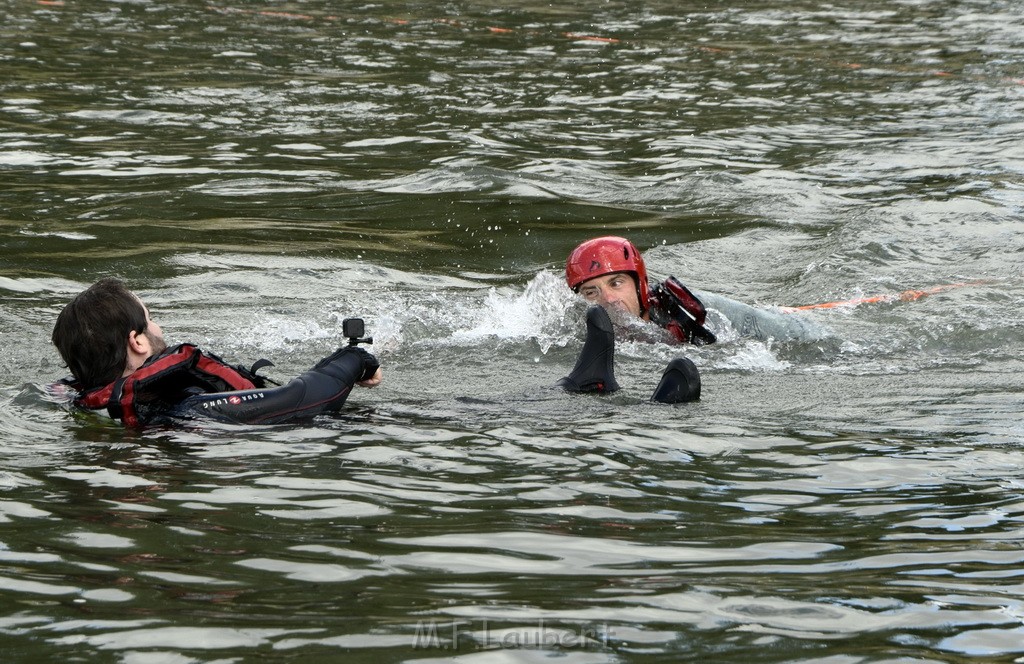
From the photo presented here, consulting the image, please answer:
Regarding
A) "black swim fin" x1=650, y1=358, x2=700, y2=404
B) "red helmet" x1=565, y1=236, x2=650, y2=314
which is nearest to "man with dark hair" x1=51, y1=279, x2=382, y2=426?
"black swim fin" x1=650, y1=358, x2=700, y2=404

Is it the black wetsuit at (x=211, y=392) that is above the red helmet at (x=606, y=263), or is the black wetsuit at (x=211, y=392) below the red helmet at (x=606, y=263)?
below

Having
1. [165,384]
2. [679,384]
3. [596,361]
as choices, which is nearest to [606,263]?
[596,361]

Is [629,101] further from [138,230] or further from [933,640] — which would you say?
[933,640]

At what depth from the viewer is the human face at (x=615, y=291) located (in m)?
9.51

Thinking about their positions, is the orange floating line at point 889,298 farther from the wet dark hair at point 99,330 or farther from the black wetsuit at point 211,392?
the wet dark hair at point 99,330

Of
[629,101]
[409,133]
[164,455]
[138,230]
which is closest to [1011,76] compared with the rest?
[629,101]

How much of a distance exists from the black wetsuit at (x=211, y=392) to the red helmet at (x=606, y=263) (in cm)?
251

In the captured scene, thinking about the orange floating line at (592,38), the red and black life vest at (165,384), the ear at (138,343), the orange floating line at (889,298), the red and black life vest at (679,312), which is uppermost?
the orange floating line at (592,38)

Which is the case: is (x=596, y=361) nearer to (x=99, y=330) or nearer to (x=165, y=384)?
(x=165, y=384)

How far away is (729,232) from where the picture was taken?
43.2 ft

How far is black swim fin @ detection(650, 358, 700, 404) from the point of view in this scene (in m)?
7.64

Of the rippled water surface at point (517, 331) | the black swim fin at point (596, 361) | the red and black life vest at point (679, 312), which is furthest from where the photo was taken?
the red and black life vest at point (679, 312)

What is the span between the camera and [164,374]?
23.0ft

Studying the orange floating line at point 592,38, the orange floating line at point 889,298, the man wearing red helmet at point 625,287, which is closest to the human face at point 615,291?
the man wearing red helmet at point 625,287
